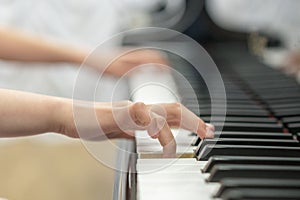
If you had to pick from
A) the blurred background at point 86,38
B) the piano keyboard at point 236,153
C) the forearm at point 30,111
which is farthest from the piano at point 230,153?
the blurred background at point 86,38

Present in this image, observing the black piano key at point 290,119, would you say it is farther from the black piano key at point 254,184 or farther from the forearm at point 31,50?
the forearm at point 31,50

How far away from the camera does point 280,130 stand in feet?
2.88

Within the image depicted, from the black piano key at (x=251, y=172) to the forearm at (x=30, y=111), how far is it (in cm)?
22

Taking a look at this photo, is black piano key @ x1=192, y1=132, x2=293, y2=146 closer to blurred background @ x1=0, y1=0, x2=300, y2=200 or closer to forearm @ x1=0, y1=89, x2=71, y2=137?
forearm @ x1=0, y1=89, x2=71, y2=137

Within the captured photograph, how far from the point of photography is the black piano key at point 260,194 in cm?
57

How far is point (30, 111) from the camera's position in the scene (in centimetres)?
78

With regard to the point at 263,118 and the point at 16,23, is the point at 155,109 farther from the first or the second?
the point at 16,23

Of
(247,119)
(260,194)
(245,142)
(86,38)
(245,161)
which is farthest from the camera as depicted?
(86,38)

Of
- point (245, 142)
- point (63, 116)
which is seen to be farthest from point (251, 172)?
point (63, 116)

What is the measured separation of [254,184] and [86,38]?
2126 millimetres

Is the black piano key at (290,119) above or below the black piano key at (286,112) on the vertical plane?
below

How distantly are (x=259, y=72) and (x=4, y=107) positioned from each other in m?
0.70

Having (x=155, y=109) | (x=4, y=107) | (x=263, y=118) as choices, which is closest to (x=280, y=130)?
(x=263, y=118)

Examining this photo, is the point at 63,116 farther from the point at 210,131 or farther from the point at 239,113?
the point at 239,113
